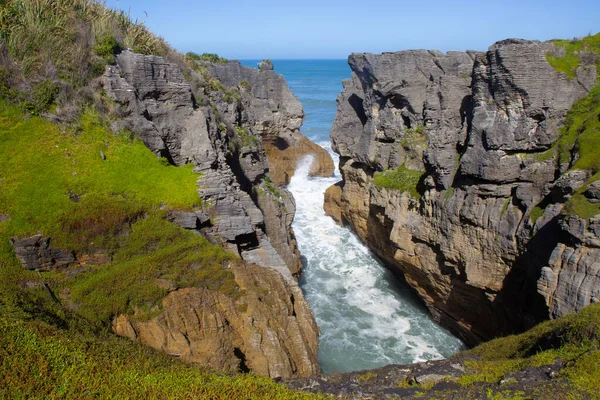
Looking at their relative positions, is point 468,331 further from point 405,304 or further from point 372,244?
point 372,244

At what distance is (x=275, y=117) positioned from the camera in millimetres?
35094

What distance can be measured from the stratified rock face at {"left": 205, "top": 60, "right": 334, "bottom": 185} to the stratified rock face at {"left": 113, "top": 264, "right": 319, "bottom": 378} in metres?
23.3

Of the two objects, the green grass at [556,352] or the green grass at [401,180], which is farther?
the green grass at [401,180]

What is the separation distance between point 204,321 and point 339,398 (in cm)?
357

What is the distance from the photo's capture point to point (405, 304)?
20688 mm

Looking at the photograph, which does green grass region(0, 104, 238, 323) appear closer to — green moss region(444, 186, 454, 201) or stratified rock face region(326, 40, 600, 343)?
stratified rock face region(326, 40, 600, 343)

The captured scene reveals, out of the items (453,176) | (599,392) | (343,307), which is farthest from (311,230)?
(599,392)

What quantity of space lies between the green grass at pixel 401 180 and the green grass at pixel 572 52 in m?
6.74

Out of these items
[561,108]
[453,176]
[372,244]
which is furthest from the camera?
[372,244]

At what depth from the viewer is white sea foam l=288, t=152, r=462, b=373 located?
17.3 meters

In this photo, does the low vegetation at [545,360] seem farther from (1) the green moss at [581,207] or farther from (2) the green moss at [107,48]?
(2) the green moss at [107,48]

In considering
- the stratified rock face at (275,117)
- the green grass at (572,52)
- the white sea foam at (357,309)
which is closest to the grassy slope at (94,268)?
the white sea foam at (357,309)

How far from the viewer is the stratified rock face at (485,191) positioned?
13.5m

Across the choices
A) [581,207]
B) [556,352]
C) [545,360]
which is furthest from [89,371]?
[581,207]
